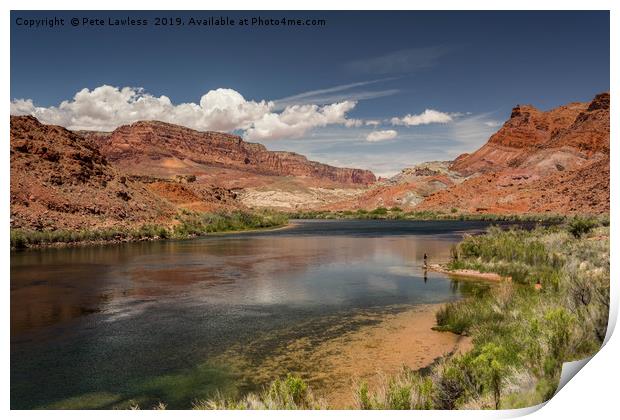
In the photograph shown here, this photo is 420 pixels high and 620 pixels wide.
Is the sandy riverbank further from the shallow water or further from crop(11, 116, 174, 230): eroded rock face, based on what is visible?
crop(11, 116, 174, 230): eroded rock face

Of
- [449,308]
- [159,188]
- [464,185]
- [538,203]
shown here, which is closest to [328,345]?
[449,308]

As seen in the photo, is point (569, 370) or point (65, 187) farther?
point (65, 187)

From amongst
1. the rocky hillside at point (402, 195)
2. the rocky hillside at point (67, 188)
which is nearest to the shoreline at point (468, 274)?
the rocky hillside at point (67, 188)

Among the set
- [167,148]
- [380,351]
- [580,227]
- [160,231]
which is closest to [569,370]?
[380,351]

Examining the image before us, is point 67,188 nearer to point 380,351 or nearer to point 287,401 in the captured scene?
point 380,351

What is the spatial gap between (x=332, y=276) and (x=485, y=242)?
7.60 metres

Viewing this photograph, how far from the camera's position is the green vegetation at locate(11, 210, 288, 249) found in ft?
81.0

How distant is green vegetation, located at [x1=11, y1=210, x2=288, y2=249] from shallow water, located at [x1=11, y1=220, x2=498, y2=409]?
2828mm

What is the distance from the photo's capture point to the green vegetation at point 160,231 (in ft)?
81.0

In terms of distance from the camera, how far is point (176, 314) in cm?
1107

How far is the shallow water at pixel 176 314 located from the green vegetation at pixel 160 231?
2.83 metres

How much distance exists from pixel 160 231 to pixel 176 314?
23.6 meters

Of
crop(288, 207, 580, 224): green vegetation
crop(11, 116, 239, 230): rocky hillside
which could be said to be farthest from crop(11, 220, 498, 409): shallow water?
crop(288, 207, 580, 224): green vegetation

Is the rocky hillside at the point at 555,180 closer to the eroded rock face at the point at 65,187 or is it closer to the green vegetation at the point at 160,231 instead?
the green vegetation at the point at 160,231
